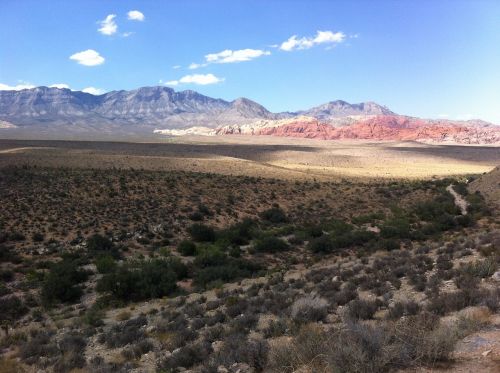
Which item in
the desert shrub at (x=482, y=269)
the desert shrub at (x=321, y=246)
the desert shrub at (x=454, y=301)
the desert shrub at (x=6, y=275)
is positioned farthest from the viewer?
the desert shrub at (x=321, y=246)

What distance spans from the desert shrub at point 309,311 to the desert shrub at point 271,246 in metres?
13.6

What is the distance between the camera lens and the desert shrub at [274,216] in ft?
112

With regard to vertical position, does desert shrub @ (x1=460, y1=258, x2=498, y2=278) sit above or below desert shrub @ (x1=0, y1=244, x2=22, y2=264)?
above

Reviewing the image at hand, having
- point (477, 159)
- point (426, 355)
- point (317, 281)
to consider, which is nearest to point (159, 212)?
point (317, 281)

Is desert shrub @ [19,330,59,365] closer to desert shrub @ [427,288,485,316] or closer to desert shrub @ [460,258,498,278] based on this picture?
desert shrub @ [427,288,485,316]

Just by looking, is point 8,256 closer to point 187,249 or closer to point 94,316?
point 187,249

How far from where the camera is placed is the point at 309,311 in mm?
10352

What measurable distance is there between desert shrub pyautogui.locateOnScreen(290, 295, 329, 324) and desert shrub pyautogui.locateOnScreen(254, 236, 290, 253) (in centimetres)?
1359

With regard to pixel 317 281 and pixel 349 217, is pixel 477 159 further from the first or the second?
pixel 317 281

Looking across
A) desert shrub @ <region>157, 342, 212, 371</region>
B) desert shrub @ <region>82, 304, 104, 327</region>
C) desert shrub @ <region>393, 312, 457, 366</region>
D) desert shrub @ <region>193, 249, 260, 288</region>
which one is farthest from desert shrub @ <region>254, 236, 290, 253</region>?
desert shrub @ <region>393, 312, 457, 366</region>

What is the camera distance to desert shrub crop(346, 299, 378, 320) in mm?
9859

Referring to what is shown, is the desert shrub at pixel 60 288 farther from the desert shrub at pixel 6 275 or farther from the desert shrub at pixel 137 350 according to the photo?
the desert shrub at pixel 137 350

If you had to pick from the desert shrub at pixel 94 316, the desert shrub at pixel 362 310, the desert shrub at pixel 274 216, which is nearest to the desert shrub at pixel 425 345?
the desert shrub at pixel 362 310

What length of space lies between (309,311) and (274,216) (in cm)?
2435
